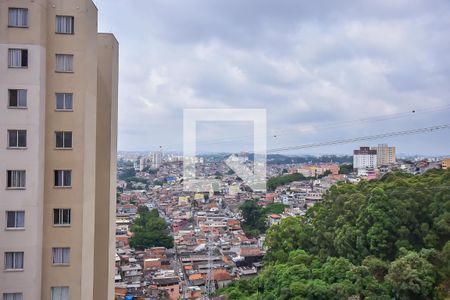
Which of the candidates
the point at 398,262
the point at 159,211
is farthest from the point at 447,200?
the point at 159,211

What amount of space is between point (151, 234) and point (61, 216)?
9.25m

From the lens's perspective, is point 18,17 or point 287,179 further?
point 287,179

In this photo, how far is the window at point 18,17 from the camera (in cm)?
278

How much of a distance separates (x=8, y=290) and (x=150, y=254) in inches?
323

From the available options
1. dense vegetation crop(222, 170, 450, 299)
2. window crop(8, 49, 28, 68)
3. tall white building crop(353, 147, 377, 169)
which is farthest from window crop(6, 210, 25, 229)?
tall white building crop(353, 147, 377, 169)

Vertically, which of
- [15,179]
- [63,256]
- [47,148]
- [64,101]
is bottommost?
[63,256]

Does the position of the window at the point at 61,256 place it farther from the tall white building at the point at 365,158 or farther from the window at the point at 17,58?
the tall white building at the point at 365,158

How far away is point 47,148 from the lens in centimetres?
285

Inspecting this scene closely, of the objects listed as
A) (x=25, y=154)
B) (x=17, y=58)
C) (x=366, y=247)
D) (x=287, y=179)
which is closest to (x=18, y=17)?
(x=17, y=58)

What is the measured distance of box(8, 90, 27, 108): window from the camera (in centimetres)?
276

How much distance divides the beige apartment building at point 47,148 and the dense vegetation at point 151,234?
872 cm

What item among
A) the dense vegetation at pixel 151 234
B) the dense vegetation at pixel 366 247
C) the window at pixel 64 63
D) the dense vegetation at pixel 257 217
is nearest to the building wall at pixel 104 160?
the window at pixel 64 63

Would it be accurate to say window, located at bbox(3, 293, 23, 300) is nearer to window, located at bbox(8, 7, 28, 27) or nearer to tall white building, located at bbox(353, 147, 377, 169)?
window, located at bbox(8, 7, 28, 27)

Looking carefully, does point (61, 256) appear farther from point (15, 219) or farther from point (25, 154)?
point (25, 154)
